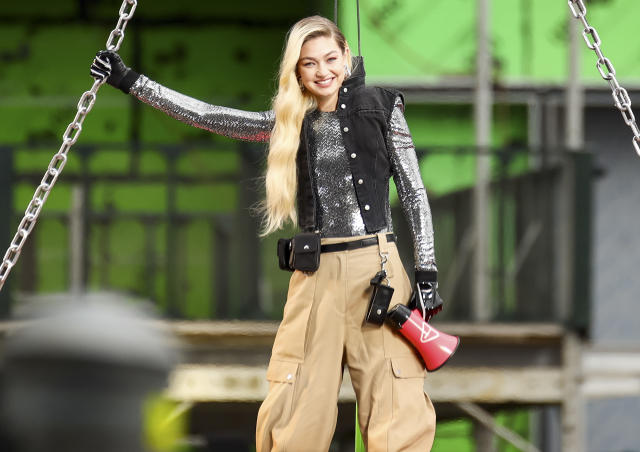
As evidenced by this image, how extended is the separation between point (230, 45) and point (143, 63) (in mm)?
685

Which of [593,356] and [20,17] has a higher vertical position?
[20,17]

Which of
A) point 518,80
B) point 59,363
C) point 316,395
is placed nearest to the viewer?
point 59,363

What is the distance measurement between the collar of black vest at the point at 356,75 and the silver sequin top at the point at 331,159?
3.1 inches

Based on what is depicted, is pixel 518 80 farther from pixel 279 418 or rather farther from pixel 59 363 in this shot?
pixel 59 363

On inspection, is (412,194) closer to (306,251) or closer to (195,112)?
(306,251)

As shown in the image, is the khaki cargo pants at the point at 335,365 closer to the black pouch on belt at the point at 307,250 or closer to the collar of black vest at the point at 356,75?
the black pouch on belt at the point at 307,250

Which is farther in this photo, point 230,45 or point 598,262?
point 230,45

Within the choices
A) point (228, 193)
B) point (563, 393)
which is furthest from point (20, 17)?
point (563, 393)

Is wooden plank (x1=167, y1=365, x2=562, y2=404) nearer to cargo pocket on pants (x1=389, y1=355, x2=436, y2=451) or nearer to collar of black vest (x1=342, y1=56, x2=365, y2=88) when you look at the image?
cargo pocket on pants (x1=389, y1=355, x2=436, y2=451)

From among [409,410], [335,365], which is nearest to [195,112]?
[335,365]

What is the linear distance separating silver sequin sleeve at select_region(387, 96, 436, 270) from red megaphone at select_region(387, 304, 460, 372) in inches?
4.2

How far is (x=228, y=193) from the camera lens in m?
6.49

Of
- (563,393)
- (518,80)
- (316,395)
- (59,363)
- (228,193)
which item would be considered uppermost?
(518,80)

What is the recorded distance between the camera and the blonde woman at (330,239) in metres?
2.08
